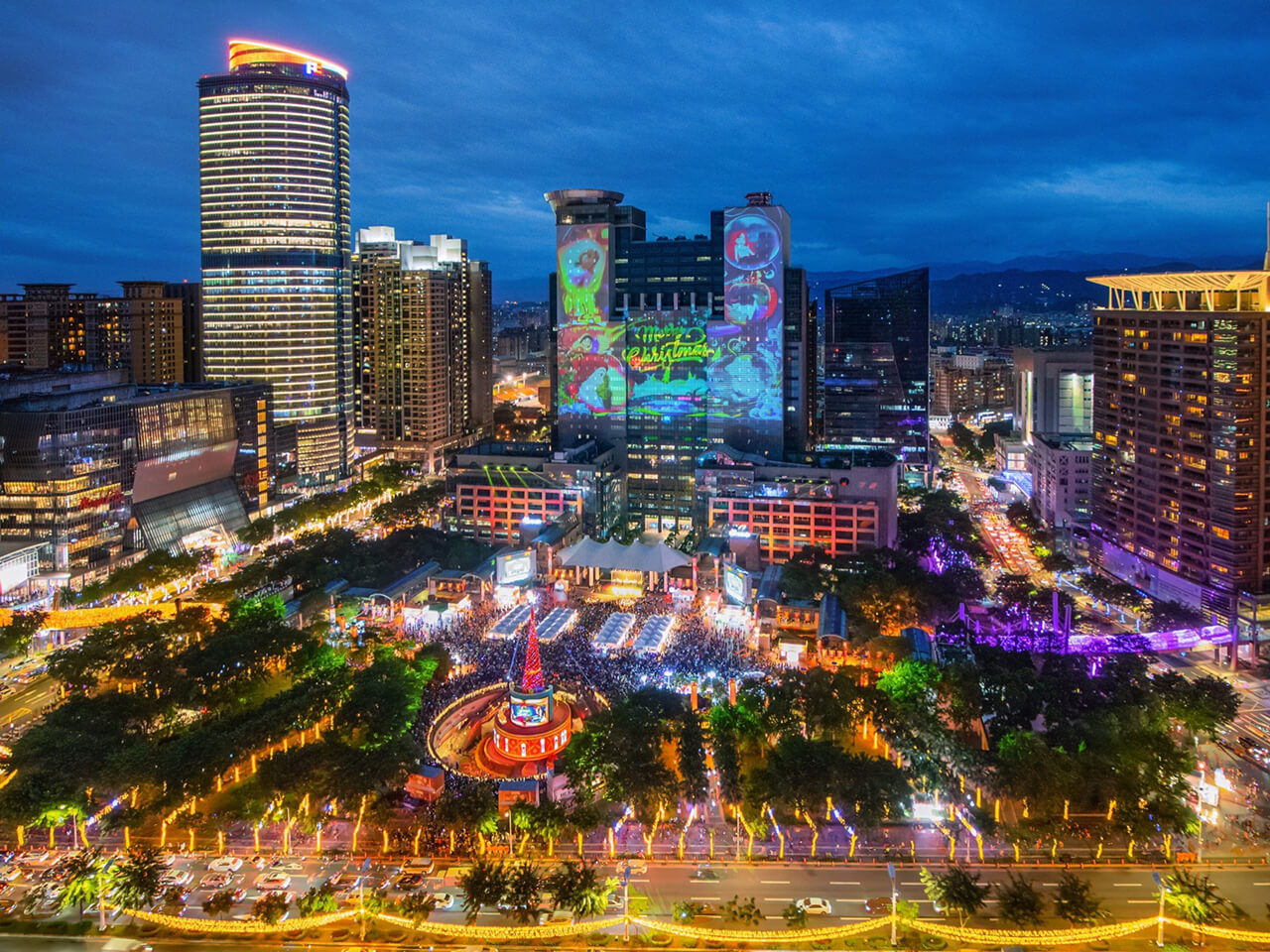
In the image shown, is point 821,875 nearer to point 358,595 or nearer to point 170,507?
point 358,595

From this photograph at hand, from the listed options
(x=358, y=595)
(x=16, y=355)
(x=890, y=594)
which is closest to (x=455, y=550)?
(x=358, y=595)

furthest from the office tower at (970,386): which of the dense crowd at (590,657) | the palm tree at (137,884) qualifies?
the palm tree at (137,884)

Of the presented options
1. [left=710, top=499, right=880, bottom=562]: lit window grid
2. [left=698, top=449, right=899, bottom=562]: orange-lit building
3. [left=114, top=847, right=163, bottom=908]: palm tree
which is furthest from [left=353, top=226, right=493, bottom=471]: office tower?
[left=114, top=847, right=163, bottom=908]: palm tree

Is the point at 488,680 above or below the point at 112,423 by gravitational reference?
below

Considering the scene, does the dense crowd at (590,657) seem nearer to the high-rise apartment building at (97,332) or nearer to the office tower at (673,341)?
the office tower at (673,341)

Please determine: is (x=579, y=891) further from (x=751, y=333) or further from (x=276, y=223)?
(x=276, y=223)
